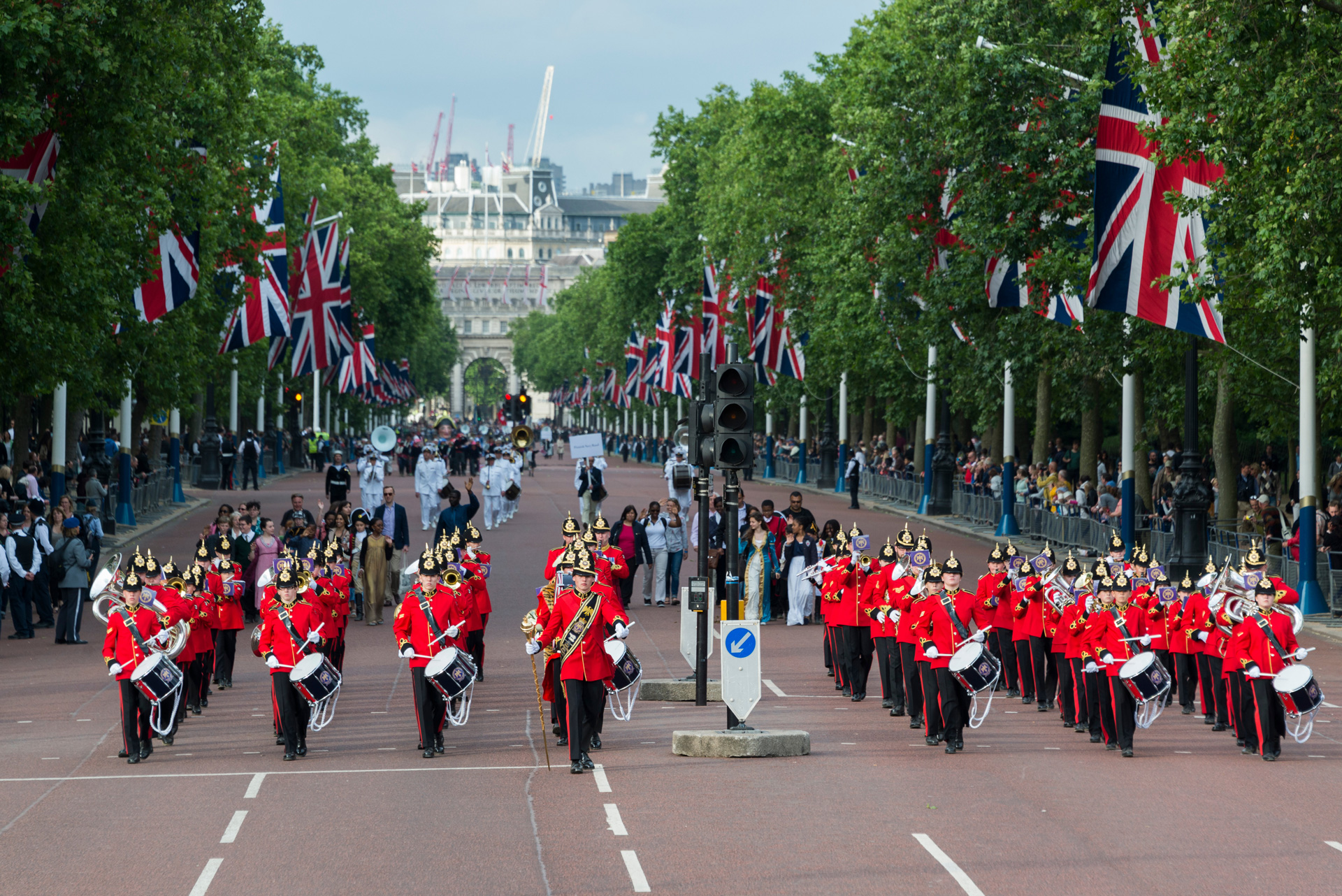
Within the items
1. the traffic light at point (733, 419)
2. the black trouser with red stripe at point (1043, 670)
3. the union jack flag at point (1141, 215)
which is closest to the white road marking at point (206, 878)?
the traffic light at point (733, 419)

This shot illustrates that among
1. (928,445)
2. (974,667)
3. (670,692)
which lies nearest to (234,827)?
(974,667)

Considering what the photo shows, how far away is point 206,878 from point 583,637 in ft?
14.9

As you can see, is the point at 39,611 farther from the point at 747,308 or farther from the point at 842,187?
the point at 747,308

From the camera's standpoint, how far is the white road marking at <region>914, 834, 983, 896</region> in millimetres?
9812

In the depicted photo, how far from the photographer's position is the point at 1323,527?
83.1 ft

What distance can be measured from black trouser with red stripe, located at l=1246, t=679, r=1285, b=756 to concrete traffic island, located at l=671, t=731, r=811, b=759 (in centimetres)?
368

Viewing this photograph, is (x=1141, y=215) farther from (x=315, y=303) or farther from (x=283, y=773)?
(x=315, y=303)

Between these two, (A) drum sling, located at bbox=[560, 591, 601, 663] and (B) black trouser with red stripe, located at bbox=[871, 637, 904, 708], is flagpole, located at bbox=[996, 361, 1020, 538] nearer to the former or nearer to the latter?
(B) black trouser with red stripe, located at bbox=[871, 637, 904, 708]

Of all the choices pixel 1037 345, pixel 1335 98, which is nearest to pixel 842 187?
pixel 1037 345

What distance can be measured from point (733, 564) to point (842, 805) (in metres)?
3.07

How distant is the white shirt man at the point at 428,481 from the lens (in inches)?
1484

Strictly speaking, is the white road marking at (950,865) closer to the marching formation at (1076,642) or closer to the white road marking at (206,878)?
the marching formation at (1076,642)

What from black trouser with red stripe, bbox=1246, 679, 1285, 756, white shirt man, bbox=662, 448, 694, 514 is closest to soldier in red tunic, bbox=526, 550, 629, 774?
black trouser with red stripe, bbox=1246, 679, 1285, 756

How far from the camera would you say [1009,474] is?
1510 inches
